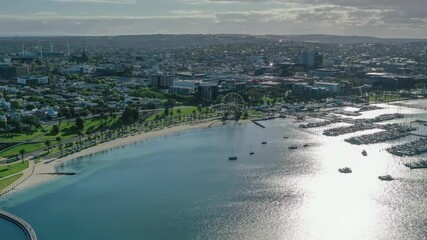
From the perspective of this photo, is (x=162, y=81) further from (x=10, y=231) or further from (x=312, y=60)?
(x=10, y=231)

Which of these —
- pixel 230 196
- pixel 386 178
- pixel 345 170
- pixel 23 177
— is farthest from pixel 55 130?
pixel 386 178

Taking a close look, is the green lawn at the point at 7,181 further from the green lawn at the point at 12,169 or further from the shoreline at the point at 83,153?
the green lawn at the point at 12,169

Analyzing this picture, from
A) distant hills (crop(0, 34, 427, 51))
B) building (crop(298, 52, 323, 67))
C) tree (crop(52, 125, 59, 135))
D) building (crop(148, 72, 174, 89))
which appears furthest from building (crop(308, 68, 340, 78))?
distant hills (crop(0, 34, 427, 51))

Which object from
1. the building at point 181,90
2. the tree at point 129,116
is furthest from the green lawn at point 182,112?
the building at point 181,90

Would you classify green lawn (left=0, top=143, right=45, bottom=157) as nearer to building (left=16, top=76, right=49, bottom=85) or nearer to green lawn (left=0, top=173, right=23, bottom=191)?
green lawn (left=0, top=173, right=23, bottom=191)

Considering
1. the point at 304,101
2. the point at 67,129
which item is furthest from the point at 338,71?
the point at 67,129

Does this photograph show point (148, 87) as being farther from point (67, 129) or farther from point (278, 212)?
point (278, 212)
